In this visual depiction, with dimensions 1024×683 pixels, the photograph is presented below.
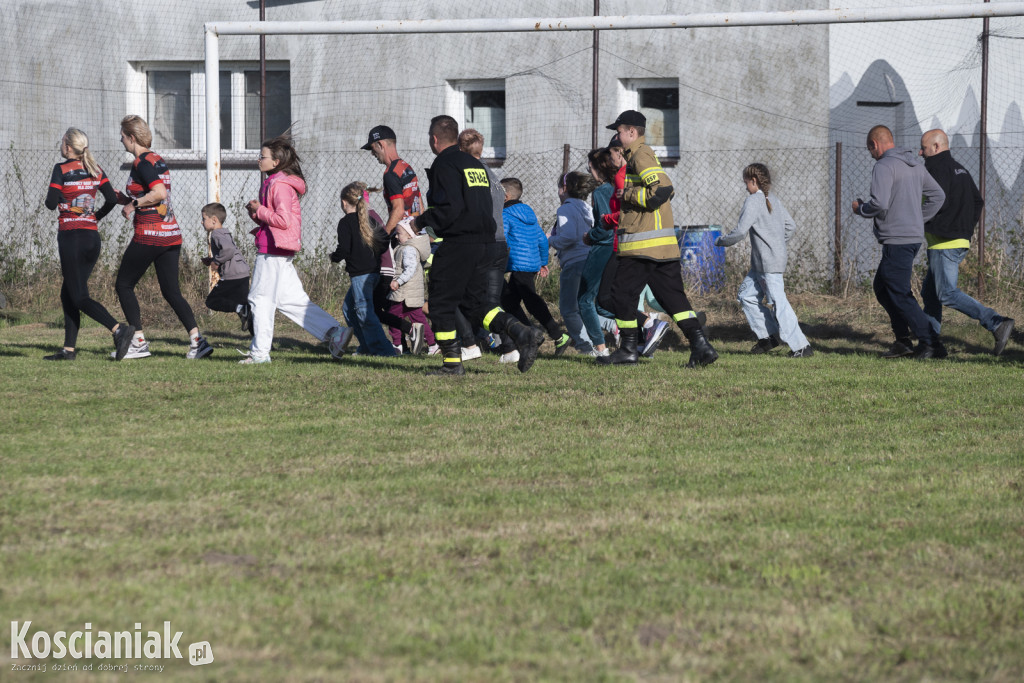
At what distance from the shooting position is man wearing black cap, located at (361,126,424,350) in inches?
361

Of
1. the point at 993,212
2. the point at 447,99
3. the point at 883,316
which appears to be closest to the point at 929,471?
the point at 883,316

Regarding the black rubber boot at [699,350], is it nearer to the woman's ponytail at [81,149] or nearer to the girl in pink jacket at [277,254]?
the girl in pink jacket at [277,254]

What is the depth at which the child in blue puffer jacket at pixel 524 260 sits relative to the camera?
32.2 feet

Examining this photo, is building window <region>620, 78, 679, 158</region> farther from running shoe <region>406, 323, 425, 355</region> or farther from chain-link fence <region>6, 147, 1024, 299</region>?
running shoe <region>406, 323, 425, 355</region>

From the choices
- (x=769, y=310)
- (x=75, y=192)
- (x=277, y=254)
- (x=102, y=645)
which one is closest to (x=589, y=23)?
(x=769, y=310)

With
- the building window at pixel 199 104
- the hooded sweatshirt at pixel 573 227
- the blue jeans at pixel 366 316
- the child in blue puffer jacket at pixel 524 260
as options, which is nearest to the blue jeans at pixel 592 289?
the hooded sweatshirt at pixel 573 227

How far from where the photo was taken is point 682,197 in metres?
15.4

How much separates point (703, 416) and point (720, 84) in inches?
372

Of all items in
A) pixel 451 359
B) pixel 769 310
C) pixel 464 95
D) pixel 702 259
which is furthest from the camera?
pixel 464 95

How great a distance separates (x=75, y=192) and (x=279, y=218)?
1.72 m

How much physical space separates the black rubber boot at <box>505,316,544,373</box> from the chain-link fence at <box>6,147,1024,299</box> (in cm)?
566

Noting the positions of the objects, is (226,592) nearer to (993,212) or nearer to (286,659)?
(286,659)

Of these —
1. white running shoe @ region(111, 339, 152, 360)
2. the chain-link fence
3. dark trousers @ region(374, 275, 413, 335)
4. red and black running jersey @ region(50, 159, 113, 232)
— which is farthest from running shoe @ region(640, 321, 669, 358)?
red and black running jersey @ region(50, 159, 113, 232)

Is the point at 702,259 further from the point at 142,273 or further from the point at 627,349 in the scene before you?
the point at 142,273
